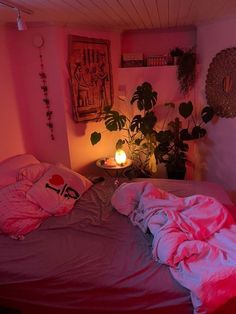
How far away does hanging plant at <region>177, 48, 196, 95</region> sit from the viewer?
9.32 feet

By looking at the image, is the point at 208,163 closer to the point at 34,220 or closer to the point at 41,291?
the point at 34,220

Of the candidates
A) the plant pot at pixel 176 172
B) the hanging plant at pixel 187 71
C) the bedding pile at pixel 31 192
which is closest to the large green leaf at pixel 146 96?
the hanging plant at pixel 187 71

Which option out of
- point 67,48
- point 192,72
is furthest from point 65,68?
point 192,72

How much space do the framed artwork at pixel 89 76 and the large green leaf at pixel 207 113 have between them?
3.69 ft

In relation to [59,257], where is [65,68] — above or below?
above

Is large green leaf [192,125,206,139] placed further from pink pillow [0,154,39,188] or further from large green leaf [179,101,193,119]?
pink pillow [0,154,39,188]

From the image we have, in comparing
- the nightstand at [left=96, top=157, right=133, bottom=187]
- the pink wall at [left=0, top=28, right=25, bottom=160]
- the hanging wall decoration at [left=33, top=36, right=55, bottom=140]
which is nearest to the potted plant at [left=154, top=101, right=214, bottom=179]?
the nightstand at [left=96, top=157, right=133, bottom=187]

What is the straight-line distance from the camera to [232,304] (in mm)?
1195

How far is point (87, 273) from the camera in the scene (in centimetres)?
137

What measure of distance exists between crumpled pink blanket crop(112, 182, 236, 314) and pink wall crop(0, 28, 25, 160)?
3.75 feet

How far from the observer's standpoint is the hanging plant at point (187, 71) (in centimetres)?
284

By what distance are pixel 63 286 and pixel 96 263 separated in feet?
0.69

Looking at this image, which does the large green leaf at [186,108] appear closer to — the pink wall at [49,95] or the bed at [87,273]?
the pink wall at [49,95]

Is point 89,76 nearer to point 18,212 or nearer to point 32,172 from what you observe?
point 32,172
